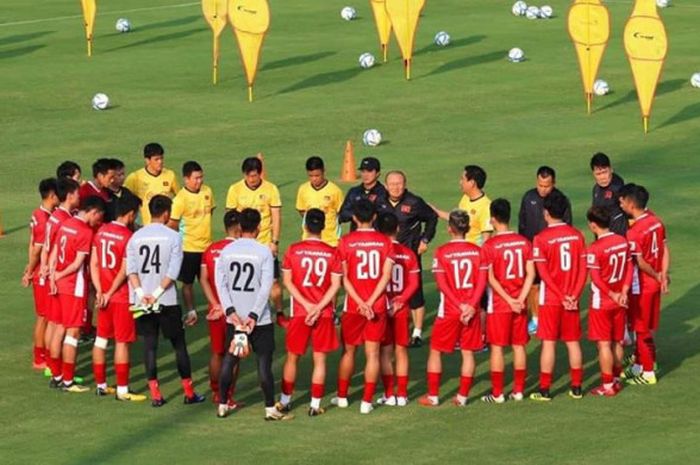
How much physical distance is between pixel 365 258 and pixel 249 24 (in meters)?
18.7

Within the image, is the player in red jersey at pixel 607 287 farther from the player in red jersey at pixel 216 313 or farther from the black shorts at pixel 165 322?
the black shorts at pixel 165 322

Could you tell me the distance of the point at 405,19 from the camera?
129ft

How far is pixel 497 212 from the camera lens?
19.1 m

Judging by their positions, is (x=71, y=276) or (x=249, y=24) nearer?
(x=71, y=276)

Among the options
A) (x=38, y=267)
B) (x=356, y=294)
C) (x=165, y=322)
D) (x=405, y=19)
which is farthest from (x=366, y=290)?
(x=405, y=19)

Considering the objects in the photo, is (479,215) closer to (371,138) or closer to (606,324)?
(606,324)

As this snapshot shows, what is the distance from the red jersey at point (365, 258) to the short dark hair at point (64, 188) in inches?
142

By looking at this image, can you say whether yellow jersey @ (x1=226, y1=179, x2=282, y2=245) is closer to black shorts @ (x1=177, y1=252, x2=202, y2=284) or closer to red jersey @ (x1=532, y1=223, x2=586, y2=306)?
black shorts @ (x1=177, y1=252, x2=202, y2=284)

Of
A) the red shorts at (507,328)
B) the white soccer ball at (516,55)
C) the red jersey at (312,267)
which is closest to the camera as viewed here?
the red jersey at (312,267)

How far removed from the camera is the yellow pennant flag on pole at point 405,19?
39.0 meters

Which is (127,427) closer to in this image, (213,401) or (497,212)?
(213,401)

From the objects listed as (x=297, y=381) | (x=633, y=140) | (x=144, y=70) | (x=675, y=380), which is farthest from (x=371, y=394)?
(x=144, y=70)

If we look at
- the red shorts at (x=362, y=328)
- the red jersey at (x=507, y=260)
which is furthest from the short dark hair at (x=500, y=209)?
the red shorts at (x=362, y=328)

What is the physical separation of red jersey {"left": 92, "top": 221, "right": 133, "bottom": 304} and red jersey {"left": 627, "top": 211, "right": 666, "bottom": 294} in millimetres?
5617
